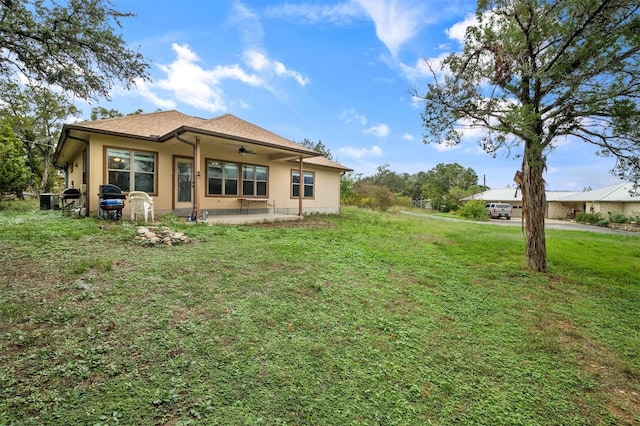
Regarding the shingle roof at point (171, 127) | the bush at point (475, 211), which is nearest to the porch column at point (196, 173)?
the shingle roof at point (171, 127)

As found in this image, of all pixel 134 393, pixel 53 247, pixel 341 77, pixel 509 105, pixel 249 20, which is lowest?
pixel 134 393

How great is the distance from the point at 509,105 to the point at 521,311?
360 cm

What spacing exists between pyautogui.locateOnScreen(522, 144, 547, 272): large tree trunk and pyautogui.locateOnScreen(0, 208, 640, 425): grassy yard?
74 cm

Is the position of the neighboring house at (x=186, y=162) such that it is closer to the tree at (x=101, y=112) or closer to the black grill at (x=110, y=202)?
the black grill at (x=110, y=202)

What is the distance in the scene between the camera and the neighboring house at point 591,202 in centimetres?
2316

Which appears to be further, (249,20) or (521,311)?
(249,20)

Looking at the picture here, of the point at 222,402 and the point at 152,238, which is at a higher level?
the point at 152,238

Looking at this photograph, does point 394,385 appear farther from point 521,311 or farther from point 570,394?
point 521,311

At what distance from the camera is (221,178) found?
11688 millimetres

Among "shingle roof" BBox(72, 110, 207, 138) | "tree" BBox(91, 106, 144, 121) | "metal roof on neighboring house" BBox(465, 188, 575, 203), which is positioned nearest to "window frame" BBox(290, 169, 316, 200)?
"shingle roof" BBox(72, 110, 207, 138)

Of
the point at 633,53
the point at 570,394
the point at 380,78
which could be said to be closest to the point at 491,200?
the point at 380,78

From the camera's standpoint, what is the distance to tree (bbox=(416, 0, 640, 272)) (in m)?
4.46

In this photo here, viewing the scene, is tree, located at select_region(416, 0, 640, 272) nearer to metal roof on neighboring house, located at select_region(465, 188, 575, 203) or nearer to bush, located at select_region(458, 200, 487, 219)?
bush, located at select_region(458, 200, 487, 219)

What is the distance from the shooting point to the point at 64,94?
5375 mm
